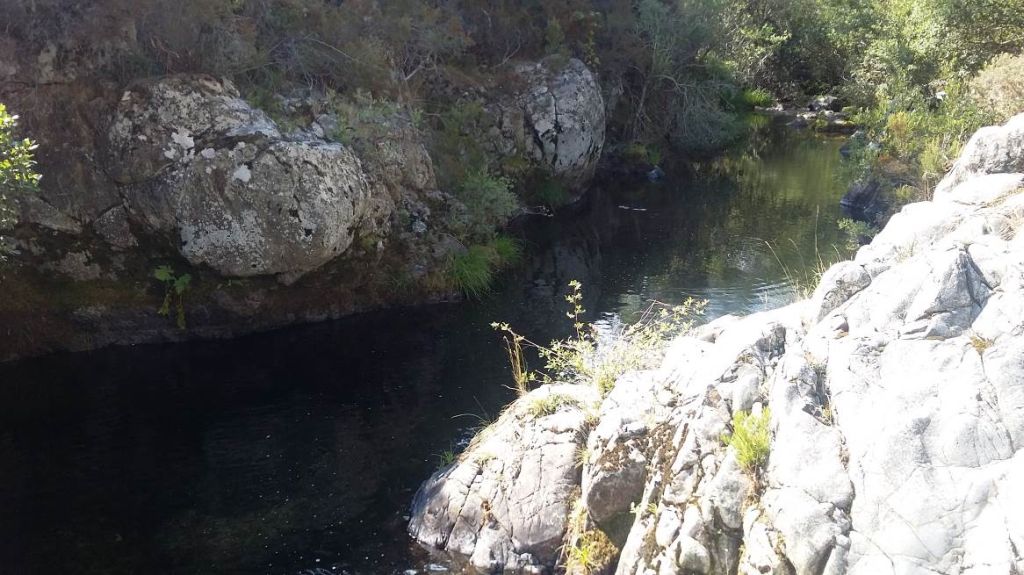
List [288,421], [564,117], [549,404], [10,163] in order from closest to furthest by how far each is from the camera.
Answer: [10,163]
[549,404]
[288,421]
[564,117]

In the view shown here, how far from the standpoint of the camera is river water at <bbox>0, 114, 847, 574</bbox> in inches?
379

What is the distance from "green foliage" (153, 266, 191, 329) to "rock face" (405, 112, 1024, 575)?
31.4 feet

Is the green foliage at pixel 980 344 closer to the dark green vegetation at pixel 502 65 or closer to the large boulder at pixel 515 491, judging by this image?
the large boulder at pixel 515 491

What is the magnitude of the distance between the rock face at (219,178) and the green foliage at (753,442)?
1105 centimetres

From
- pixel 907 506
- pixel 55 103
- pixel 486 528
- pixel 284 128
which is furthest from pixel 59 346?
pixel 907 506

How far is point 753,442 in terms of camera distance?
23.3 ft

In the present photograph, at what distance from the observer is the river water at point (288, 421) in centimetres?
962

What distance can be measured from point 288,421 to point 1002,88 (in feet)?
56.5

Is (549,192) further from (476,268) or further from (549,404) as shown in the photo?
(549,404)

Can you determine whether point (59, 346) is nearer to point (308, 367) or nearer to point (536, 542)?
point (308, 367)

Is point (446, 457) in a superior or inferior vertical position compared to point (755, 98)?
inferior

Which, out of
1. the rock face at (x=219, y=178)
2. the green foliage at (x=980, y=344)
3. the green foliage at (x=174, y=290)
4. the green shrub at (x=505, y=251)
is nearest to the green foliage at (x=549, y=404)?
the green foliage at (x=980, y=344)

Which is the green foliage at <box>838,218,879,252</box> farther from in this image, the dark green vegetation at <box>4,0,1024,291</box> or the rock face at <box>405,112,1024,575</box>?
the rock face at <box>405,112,1024,575</box>

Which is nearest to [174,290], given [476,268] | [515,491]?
[476,268]
